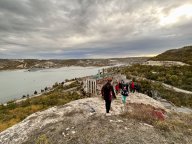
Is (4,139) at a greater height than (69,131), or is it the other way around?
(69,131)

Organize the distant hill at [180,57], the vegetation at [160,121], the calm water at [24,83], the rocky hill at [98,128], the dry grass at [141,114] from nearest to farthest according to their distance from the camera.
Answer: the rocky hill at [98,128], the vegetation at [160,121], the dry grass at [141,114], the calm water at [24,83], the distant hill at [180,57]

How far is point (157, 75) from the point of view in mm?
37406

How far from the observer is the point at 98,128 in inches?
427

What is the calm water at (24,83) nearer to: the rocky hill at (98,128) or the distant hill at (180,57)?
the rocky hill at (98,128)

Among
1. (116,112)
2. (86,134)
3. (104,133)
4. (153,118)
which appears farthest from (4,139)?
(153,118)

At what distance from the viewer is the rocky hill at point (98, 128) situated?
998 cm

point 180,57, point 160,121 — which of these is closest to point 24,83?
point 180,57

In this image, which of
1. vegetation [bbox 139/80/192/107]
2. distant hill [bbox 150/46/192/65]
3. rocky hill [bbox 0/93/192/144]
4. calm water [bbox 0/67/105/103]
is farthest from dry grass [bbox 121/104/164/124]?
distant hill [bbox 150/46/192/65]

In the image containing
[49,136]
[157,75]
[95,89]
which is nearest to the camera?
[49,136]

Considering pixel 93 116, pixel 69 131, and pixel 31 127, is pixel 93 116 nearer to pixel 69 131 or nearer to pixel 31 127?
pixel 69 131

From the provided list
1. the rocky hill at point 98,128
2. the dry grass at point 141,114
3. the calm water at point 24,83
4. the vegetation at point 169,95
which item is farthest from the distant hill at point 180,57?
the rocky hill at point 98,128

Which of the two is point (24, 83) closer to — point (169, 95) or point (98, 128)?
point (169, 95)

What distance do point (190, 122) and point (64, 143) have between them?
8.71 m

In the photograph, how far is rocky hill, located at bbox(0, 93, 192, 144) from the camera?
32.7 ft
